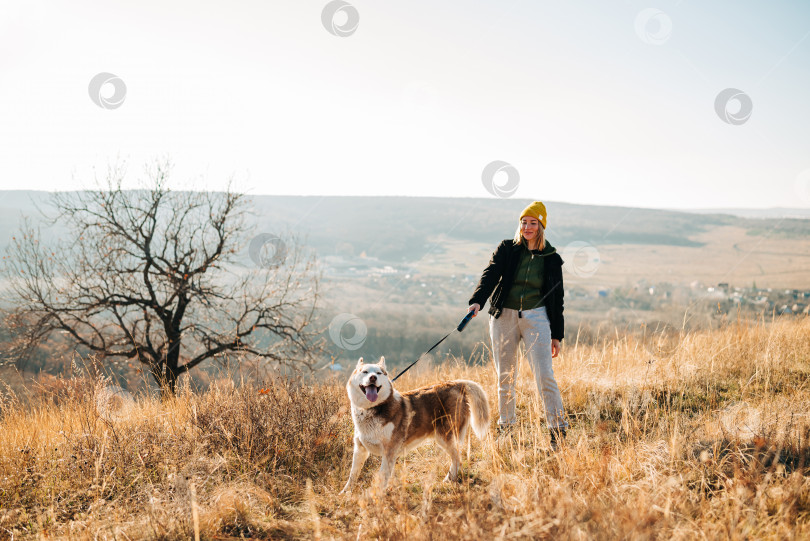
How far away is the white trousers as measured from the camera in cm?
480

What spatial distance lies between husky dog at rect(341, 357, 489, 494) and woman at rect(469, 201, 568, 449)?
61cm

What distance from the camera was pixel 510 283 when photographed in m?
4.95

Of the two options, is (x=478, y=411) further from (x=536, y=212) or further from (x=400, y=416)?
(x=536, y=212)

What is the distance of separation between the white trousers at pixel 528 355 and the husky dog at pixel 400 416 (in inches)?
19.4

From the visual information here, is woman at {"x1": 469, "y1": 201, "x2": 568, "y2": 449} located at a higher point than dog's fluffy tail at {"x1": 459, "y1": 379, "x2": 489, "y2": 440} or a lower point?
higher

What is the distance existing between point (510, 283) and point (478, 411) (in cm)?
142

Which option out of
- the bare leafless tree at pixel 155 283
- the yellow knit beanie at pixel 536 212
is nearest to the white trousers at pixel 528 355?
the yellow knit beanie at pixel 536 212

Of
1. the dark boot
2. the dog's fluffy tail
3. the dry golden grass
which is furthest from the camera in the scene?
the dog's fluffy tail

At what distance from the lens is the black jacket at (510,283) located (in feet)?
16.1

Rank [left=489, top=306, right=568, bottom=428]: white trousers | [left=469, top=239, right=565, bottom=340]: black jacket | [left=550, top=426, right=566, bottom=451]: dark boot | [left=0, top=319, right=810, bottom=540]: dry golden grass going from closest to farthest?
[left=0, top=319, right=810, bottom=540]: dry golden grass, [left=550, top=426, right=566, bottom=451]: dark boot, [left=489, top=306, right=568, bottom=428]: white trousers, [left=469, top=239, right=565, bottom=340]: black jacket

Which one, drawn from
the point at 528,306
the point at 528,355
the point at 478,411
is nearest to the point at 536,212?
the point at 528,306

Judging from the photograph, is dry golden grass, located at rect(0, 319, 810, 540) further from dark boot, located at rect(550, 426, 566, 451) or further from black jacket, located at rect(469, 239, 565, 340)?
black jacket, located at rect(469, 239, 565, 340)

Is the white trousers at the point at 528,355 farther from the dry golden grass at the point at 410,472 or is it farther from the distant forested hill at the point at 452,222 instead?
the distant forested hill at the point at 452,222

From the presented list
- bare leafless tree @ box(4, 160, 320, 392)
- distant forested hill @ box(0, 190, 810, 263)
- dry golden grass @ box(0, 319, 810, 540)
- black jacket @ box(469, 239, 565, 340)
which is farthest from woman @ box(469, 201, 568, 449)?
distant forested hill @ box(0, 190, 810, 263)
